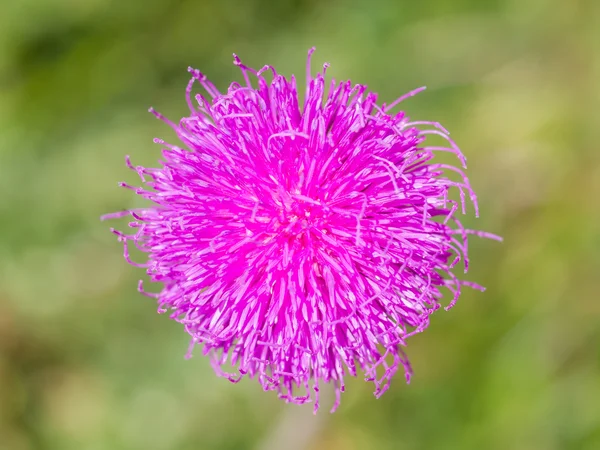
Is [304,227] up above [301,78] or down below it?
below

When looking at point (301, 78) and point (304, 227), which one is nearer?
point (304, 227)

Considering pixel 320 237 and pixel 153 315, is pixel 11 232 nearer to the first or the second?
pixel 153 315

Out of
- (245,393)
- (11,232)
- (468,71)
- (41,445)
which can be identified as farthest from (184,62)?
(41,445)

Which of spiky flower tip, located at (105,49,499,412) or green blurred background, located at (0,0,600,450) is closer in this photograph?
spiky flower tip, located at (105,49,499,412)

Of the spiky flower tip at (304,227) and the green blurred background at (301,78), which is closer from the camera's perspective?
the spiky flower tip at (304,227)
